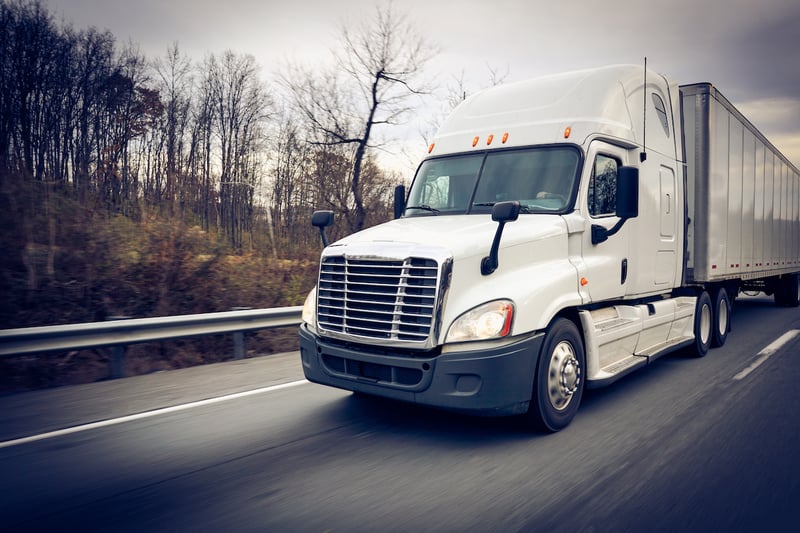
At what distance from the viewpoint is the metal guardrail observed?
249 inches

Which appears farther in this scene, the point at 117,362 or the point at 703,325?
the point at 703,325

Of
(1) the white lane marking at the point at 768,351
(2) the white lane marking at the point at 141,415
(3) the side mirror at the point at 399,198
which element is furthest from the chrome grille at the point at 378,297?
(1) the white lane marking at the point at 768,351

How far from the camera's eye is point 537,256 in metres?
5.04

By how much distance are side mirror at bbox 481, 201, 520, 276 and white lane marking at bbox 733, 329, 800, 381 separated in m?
4.07

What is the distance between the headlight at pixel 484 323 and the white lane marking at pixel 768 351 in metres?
4.03

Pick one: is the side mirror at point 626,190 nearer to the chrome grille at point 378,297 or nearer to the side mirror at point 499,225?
the side mirror at point 499,225

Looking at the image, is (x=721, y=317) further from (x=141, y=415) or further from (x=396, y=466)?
(x=141, y=415)

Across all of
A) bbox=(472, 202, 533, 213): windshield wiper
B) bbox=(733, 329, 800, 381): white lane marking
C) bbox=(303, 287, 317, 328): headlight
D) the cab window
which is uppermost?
the cab window

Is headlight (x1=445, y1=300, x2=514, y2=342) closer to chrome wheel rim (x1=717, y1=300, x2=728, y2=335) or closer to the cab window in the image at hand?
the cab window

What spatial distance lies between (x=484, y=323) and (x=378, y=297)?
0.90 m

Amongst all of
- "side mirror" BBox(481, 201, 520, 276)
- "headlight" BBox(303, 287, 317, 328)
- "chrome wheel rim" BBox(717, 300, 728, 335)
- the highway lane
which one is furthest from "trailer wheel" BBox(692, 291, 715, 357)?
"headlight" BBox(303, 287, 317, 328)

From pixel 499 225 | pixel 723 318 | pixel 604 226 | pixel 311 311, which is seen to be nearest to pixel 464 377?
pixel 499 225

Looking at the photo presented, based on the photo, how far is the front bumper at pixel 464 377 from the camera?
14.4ft

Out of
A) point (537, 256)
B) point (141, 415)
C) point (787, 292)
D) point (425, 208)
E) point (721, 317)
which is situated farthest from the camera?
point (787, 292)
